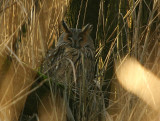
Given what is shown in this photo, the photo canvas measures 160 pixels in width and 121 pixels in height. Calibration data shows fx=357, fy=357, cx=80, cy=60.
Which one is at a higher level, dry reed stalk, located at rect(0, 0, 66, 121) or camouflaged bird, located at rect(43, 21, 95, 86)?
dry reed stalk, located at rect(0, 0, 66, 121)

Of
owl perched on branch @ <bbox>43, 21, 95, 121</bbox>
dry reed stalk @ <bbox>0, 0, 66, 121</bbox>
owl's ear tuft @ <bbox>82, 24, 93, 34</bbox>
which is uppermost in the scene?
dry reed stalk @ <bbox>0, 0, 66, 121</bbox>

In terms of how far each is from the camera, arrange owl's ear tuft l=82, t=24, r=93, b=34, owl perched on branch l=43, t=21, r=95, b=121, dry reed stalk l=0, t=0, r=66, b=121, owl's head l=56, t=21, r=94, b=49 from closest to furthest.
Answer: dry reed stalk l=0, t=0, r=66, b=121 < owl perched on branch l=43, t=21, r=95, b=121 < owl's ear tuft l=82, t=24, r=93, b=34 < owl's head l=56, t=21, r=94, b=49

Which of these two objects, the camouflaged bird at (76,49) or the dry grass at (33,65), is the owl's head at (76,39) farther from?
the dry grass at (33,65)

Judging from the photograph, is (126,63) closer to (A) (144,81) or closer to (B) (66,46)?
(A) (144,81)

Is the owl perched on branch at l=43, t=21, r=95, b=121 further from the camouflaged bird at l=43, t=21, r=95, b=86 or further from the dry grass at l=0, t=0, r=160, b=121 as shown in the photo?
A: the dry grass at l=0, t=0, r=160, b=121

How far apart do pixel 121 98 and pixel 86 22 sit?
3.94 ft

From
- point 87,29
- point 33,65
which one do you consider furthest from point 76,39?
point 33,65

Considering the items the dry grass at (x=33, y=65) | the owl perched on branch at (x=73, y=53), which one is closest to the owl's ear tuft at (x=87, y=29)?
the owl perched on branch at (x=73, y=53)

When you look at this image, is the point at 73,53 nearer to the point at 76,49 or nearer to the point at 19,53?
the point at 76,49

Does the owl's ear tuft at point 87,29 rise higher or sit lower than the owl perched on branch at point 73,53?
higher

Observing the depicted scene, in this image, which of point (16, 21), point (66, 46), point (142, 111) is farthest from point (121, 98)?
point (66, 46)

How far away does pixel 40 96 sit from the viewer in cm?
135

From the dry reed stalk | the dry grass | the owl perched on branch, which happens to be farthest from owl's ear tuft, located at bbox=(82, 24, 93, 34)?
the dry grass

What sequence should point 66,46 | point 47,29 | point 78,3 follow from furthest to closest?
point 66,46
point 78,3
point 47,29
